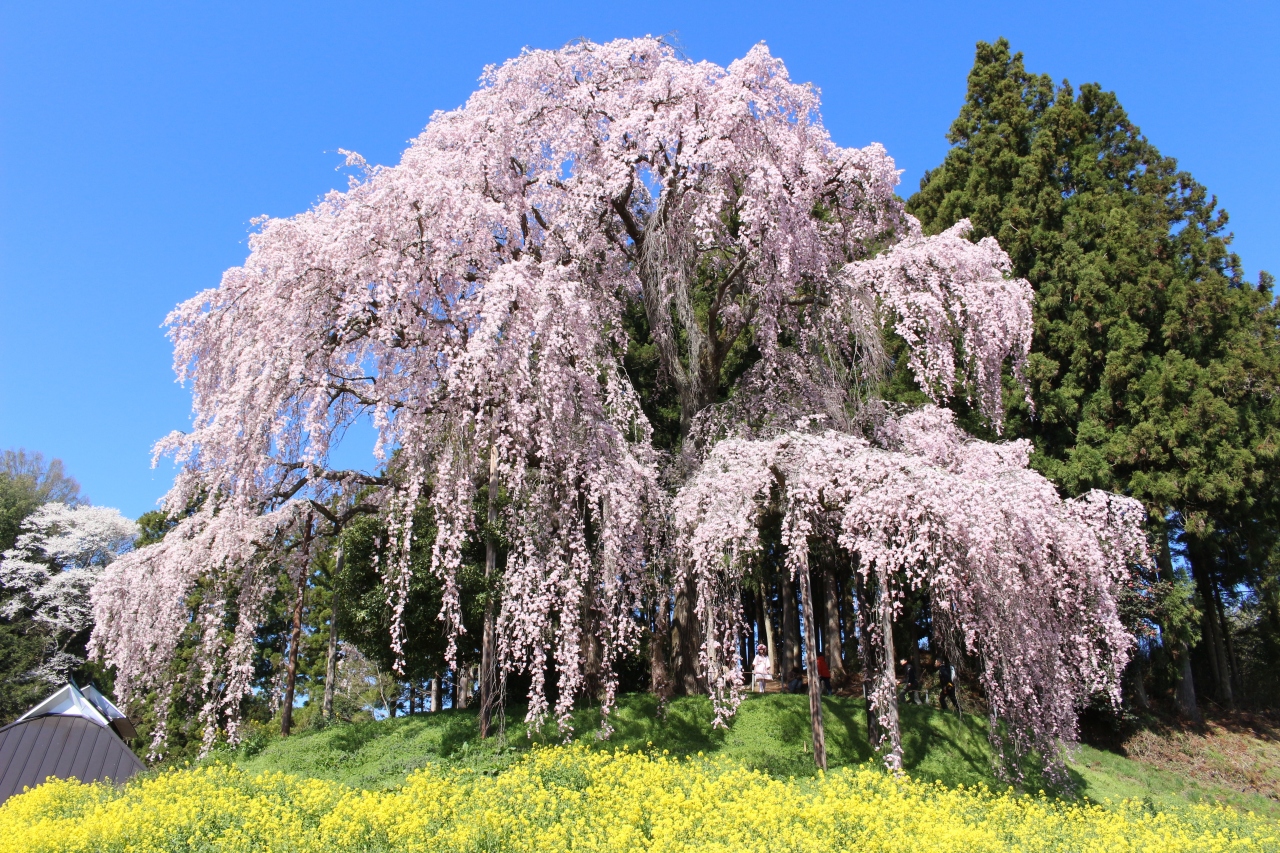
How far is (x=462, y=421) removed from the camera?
906 cm

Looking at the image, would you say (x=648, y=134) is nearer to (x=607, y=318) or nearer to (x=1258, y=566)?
(x=607, y=318)

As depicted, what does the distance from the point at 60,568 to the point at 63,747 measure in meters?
19.1

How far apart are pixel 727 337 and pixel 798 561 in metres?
4.87

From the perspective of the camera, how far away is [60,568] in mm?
27391

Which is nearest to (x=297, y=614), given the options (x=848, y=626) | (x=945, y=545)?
(x=945, y=545)

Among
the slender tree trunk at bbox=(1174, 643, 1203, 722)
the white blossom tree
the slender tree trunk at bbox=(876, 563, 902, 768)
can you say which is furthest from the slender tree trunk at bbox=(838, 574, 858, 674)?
the white blossom tree

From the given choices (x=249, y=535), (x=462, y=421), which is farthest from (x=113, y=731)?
(x=462, y=421)

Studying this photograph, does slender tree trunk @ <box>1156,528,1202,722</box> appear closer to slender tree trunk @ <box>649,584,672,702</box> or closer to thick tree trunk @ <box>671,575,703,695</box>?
thick tree trunk @ <box>671,575,703,695</box>

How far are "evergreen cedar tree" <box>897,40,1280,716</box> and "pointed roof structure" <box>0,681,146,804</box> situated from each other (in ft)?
57.3

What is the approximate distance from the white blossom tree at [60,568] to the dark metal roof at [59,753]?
1490 cm

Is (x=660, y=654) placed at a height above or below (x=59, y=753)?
above

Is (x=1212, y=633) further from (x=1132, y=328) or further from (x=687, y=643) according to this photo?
(x=687, y=643)

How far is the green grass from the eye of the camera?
10102mm

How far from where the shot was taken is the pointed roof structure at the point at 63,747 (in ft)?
38.4
